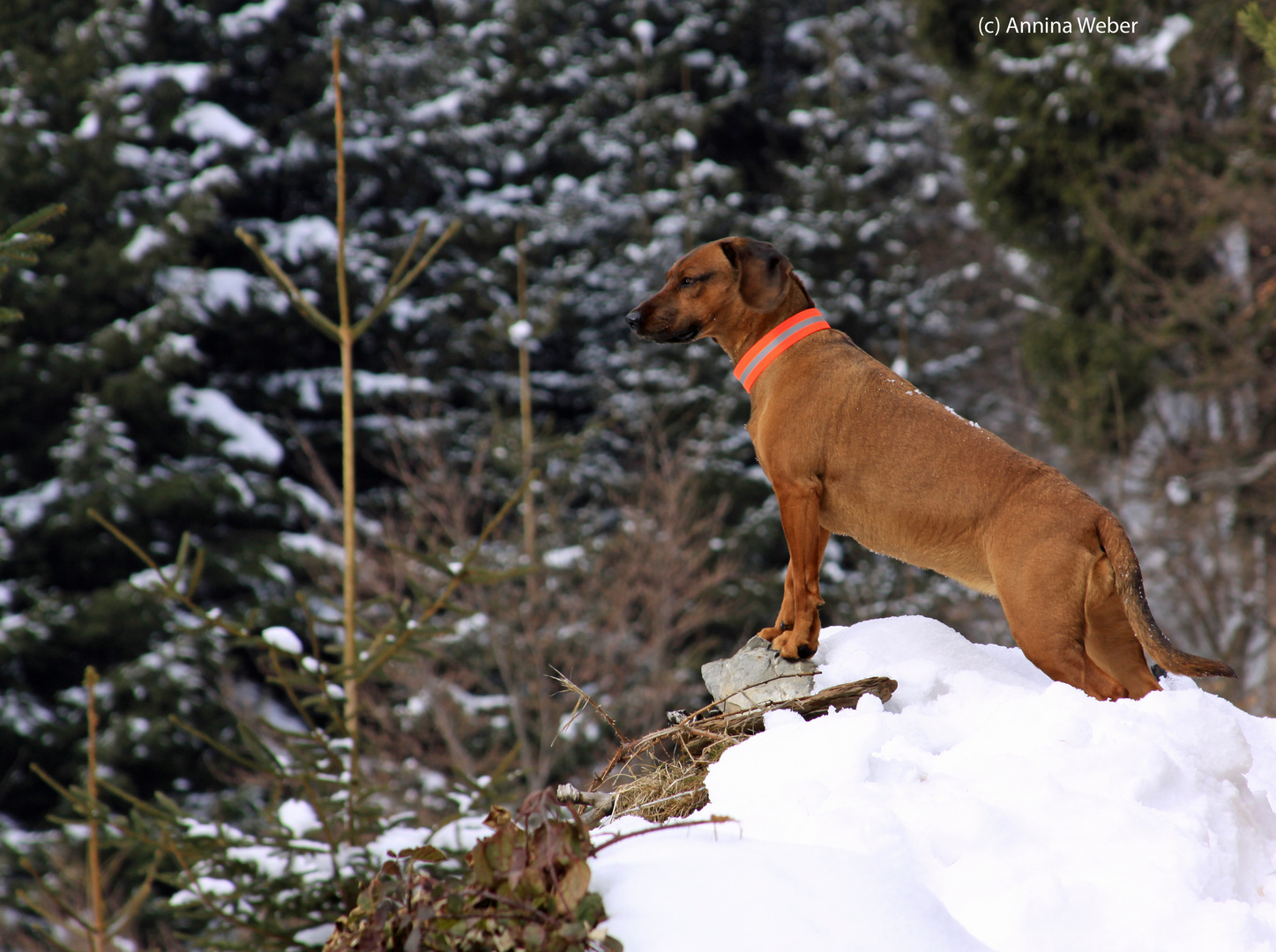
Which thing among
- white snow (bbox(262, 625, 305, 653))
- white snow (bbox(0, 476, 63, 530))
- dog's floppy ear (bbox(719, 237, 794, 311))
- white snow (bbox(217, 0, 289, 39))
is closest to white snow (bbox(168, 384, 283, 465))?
white snow (bbox(0, 476, 63, 530))

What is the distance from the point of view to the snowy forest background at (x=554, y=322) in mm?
14180

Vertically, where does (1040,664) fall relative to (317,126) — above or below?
above

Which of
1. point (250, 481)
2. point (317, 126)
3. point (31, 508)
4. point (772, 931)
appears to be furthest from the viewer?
point (317, 126)

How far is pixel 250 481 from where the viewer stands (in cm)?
1817

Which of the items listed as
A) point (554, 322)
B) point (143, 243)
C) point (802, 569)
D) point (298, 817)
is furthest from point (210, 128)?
point (802, 569)

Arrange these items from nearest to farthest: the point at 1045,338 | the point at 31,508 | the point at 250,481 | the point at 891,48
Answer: the point at 1045,338 → the point at 31,508 → the point at 250,481 → the point at 891,48

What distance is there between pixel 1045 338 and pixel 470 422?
10800 millimetres

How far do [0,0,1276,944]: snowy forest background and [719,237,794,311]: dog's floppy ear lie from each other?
7.31 metres

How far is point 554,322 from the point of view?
1706 centimetres

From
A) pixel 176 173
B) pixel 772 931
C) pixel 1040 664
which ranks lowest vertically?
pixel 176 173

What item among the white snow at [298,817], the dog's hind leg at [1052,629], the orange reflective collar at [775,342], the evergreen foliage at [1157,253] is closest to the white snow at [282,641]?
the white snow at [298,817]

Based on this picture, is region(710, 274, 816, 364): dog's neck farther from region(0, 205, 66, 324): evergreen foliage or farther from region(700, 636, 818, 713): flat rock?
region(0, 205, 66, 324): evergreen foliage

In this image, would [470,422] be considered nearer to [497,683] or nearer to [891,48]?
[497,683]

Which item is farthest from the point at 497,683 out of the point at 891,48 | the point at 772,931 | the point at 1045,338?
the point at 891,48
